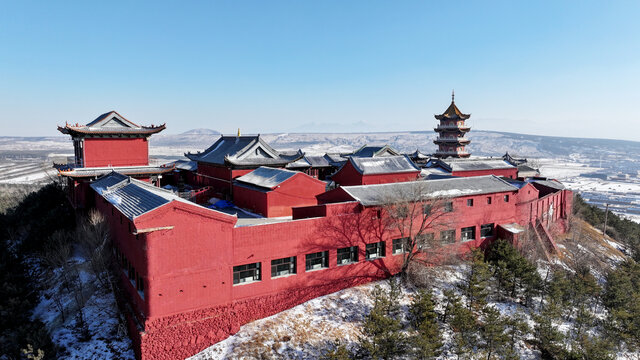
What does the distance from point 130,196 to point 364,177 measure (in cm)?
1865

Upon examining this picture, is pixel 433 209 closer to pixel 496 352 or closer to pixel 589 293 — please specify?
pixel 496 352

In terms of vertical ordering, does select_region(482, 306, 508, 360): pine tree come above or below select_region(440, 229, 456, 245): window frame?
below

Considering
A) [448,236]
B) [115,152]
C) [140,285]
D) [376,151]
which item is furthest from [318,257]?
[376,151]

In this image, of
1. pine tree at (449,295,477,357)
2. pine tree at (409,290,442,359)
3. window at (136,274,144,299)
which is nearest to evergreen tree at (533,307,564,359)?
pine tree at (449,295,477,357)

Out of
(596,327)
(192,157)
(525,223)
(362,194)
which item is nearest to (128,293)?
(362,194)

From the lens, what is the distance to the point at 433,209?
22.1 meters

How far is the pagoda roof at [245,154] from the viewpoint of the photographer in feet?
98.4

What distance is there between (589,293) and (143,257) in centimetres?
2429

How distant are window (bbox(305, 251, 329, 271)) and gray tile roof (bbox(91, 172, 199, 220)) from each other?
21.6 ft

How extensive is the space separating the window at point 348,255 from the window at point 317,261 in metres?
0.88

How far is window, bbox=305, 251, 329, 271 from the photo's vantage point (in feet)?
62.7

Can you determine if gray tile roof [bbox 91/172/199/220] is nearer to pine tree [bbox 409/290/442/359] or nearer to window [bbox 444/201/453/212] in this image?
pine tree [bbox 409/290/442/359]

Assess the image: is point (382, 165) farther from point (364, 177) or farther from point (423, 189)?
point (423, 189)

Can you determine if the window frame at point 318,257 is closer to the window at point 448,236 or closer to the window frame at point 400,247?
the window frame at point 400,247
